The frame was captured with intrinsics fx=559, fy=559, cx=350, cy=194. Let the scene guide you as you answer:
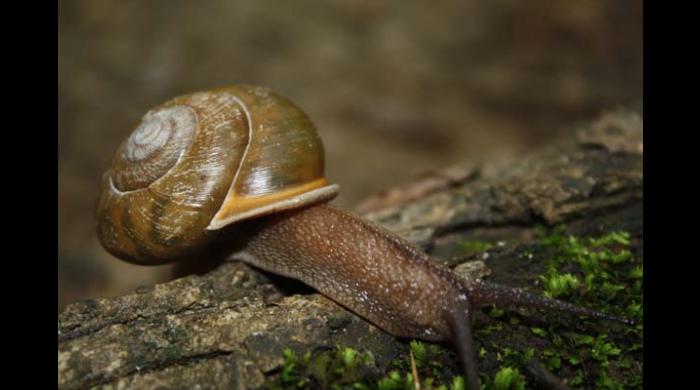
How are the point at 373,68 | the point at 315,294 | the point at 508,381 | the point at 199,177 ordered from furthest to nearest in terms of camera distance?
the point at 373,68, the point at 199,177, the point at 315,294, the point at 508,381

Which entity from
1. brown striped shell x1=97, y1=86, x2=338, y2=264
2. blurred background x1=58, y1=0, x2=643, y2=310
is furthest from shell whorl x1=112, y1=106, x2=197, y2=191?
blurred background x1=58, y1=0, x2=643, y2=310

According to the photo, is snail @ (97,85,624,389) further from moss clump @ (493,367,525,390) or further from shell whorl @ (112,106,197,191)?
moss clump @ (493,367,525,390)

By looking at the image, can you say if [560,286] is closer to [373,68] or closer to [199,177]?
[199,177]

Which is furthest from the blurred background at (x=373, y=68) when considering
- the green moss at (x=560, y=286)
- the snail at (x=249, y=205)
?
the green moss at (x=560, y=286)

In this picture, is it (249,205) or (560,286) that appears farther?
(249,205)

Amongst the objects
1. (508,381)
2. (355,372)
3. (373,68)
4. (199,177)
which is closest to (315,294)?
(355,372)

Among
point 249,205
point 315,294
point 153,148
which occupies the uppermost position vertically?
point 153,148

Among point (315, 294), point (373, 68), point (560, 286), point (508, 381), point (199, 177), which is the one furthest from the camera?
point (373, 68)
